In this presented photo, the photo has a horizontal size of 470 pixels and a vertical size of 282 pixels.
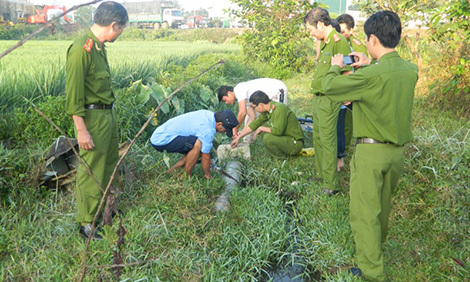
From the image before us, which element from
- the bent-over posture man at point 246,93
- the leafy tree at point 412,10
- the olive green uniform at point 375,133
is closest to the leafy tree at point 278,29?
the leafy tree at point 412,10

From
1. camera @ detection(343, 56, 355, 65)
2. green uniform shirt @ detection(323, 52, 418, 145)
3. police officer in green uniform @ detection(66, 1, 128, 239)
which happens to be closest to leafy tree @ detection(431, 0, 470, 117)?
camera @ detection(343, 56, 355, 65)

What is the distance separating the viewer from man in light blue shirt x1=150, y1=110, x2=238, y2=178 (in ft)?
14.5

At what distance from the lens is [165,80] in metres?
7.22

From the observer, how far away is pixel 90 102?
3.32 metres

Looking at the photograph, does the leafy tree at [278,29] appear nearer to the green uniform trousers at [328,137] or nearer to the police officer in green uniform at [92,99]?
the green uniform trousers at [328,137]

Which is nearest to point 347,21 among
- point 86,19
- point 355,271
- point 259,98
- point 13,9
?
point 259,98

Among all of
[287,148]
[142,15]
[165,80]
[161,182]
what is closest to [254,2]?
[165,80]

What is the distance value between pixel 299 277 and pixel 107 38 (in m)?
2.44

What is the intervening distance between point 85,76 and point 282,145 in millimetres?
2945

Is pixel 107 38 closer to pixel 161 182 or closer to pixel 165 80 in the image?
pixel 161 182

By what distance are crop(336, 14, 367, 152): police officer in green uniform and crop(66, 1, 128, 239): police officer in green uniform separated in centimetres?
261

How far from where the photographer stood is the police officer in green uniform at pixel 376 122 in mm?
2654

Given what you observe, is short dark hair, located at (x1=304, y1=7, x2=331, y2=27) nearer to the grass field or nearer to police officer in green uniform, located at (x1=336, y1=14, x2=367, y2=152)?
police officer in green uniform, located at (x1=336, y1=14, x2=367, y2=152)

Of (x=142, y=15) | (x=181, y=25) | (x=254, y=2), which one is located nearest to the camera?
(x=254, y=2)
